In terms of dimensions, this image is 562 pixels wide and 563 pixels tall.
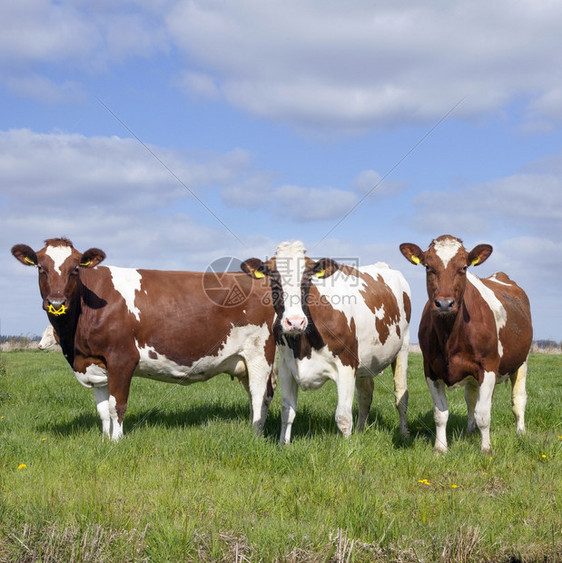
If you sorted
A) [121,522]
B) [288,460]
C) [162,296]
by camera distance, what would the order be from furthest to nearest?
[162,296] → [288,460] → [121,522]

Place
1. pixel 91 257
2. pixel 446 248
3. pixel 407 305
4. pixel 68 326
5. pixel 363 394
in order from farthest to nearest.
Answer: pixel 407 305
pixel 363 394
pixel 91 257
pixel 68 326
pixel 446 248

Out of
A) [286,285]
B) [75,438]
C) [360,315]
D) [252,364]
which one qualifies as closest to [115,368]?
[75,438]

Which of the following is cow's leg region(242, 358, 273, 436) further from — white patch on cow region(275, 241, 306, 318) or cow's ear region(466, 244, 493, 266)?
cow's ear region(466, 244, 493, 266)

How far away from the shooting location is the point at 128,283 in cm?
852

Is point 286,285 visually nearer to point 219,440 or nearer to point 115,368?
point 219,440

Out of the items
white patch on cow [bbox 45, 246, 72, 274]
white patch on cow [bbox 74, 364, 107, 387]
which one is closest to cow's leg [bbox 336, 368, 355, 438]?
white patch on cow [bbox 74, 364, 107, 387]

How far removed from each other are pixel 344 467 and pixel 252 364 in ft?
9.67

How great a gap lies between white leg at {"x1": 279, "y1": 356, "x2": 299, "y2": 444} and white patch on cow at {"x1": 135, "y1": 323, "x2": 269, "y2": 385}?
46.8 inches

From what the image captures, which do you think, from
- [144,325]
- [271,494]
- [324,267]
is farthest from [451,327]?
[144,325]

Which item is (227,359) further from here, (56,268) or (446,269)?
(446,269)

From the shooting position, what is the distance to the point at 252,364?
8680 millimetres

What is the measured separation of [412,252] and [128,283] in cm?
397

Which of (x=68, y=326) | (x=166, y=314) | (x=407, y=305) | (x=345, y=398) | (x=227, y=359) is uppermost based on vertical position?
(x=407, y=305)

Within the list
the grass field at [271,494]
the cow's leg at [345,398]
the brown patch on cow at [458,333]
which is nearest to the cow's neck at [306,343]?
the cow's leg at [345,398]
